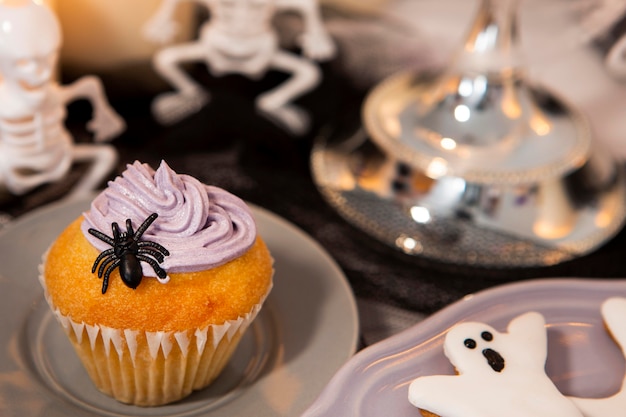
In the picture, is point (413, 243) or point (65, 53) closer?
point (413, 243)

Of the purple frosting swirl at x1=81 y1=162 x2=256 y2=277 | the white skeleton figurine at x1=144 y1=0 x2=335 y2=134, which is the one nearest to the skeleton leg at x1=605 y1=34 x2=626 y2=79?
the white skeleton figurine at x1=144 y1=0 x2=335 y2=134

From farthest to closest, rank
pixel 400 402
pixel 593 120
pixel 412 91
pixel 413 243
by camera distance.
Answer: pixel 593 120
pixel 412 91
pixel 413 243
pixel 400 402

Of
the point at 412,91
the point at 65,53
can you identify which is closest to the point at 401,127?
the point at 412,91

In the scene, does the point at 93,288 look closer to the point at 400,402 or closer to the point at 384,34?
the point at 400,402

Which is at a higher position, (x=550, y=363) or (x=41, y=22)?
(x=41, y=22)

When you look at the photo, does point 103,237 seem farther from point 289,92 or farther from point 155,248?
point 289,92

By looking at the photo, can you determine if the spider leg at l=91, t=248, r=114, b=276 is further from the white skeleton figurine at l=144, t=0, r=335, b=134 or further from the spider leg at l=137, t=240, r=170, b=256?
the white skeleton figurine at l=144, t=0, r=335, b=134
